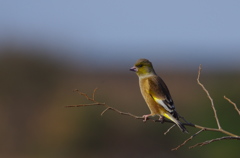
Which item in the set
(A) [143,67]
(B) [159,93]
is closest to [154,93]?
(B) [159,93]

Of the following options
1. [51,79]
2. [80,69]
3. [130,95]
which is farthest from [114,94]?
[80,69]

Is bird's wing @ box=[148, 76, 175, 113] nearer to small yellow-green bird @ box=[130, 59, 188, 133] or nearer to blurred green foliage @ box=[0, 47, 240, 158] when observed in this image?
small yellow-green bird @ box=[130, 59, 188, 133]

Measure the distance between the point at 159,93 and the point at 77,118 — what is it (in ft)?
53.8

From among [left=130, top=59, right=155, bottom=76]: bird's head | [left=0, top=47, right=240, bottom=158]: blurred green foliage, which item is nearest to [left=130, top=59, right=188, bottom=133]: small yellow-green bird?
[left=130, top=59, right=155, bottom=76]: bird's head

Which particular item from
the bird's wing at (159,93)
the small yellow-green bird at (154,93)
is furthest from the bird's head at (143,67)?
the bird's wing at (159,93)

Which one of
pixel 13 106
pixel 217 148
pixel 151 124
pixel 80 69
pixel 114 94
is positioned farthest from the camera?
pixel 80 69

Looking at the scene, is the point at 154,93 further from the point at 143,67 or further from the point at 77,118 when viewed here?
the point at 77,118

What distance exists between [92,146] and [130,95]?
816 cm

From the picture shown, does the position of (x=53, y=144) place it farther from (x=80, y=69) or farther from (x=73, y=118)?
(x=80, y=69)

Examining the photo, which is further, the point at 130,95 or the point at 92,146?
the point at 130,95

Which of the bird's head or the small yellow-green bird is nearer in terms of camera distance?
the small yellow-green bird

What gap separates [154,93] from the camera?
30.5ft

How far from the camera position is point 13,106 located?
3117 cm

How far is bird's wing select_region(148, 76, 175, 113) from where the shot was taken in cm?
908
